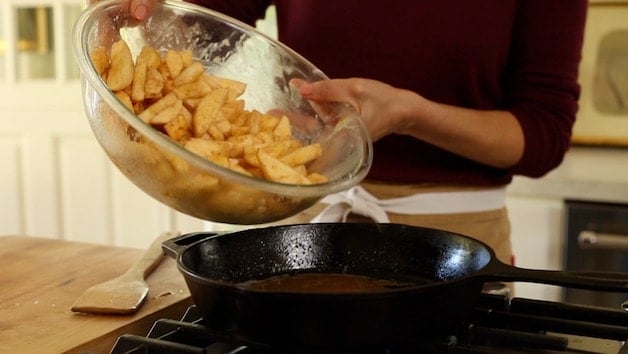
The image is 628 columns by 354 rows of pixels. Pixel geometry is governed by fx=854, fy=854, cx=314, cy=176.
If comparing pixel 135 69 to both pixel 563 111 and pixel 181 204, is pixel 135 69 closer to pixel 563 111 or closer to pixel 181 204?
pixel 181 204

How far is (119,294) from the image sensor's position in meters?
0.77

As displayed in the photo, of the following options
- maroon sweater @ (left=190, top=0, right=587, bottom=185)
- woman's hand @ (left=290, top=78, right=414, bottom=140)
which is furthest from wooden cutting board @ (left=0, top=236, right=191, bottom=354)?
maroon sweater @ (left=190, top=0, right=587, bottom=185)

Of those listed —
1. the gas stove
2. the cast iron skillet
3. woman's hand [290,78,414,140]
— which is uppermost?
woman's hand [290,78,414,140]

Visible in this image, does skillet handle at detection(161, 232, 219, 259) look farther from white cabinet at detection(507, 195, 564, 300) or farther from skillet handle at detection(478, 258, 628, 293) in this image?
white cabinet at detection(507, 195, 564, 300)

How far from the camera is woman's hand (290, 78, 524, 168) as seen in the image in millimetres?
833

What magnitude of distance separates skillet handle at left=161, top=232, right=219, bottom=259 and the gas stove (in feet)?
0.17

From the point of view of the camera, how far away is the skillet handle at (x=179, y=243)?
27.6 inches

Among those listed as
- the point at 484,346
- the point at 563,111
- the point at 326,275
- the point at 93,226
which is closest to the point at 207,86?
the point at 326,275

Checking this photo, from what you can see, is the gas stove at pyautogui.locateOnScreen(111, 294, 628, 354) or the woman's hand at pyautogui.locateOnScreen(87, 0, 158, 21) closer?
the gas stove at pyautogui.locateOnScreen(111, 294, 628, 354)

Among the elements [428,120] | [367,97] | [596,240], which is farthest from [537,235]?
[367,97]

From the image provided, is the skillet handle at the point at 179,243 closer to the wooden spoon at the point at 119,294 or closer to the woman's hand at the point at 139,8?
the wooden spoon at the point at 119,294

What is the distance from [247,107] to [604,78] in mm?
924

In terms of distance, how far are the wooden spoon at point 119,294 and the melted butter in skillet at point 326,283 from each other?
0.11 meters

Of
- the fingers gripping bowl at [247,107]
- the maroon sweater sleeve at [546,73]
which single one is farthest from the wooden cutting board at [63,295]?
the maroon sweater sleeve at [546,73]
